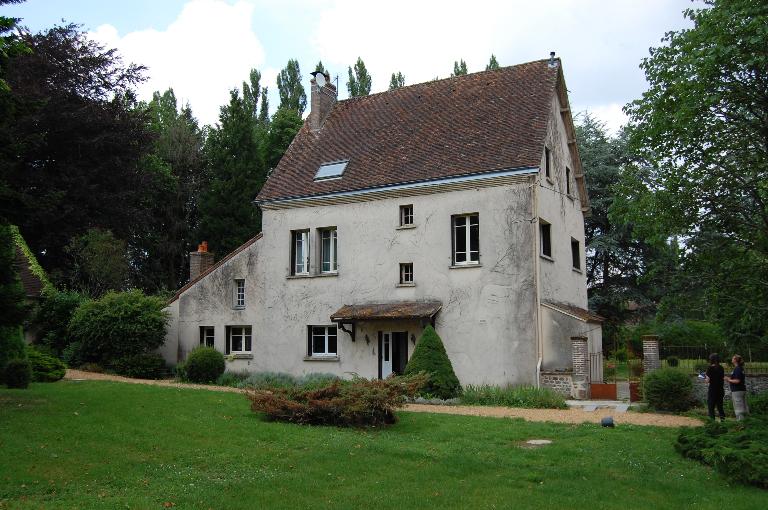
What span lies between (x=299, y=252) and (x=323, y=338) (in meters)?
3.48

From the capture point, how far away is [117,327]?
84.3 feet

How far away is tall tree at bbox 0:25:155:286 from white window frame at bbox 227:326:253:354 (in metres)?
10.7

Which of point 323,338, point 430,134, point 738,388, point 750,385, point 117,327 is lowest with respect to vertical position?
point 750,385

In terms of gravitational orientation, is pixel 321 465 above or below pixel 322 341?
below

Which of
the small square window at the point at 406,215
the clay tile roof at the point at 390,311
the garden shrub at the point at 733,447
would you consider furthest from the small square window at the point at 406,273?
the garden shrub at the point at 733,447

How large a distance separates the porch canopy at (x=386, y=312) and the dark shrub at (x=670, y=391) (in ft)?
22.5

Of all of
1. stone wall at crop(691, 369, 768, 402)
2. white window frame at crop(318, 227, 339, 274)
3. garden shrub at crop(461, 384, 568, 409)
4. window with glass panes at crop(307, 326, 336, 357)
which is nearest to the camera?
stone wall at crop(691, 369, 768, 402)

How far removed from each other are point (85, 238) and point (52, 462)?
24845 millimetres

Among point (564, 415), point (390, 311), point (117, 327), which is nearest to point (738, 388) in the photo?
point (564, 415)

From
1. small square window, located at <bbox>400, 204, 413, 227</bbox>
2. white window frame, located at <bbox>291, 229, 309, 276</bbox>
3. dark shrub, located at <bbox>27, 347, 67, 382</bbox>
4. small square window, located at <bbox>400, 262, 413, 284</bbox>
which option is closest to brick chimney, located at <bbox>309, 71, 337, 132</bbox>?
white window frame, located at <bbox>291, 229, 309, 276</bbox>

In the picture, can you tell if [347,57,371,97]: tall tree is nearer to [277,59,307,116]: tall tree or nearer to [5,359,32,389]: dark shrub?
[277,59,307,116]: tall tree

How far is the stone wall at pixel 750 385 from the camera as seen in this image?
55.4ft

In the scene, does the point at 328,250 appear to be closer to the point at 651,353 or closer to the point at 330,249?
the point at 330,249

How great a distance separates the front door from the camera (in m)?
22.6
